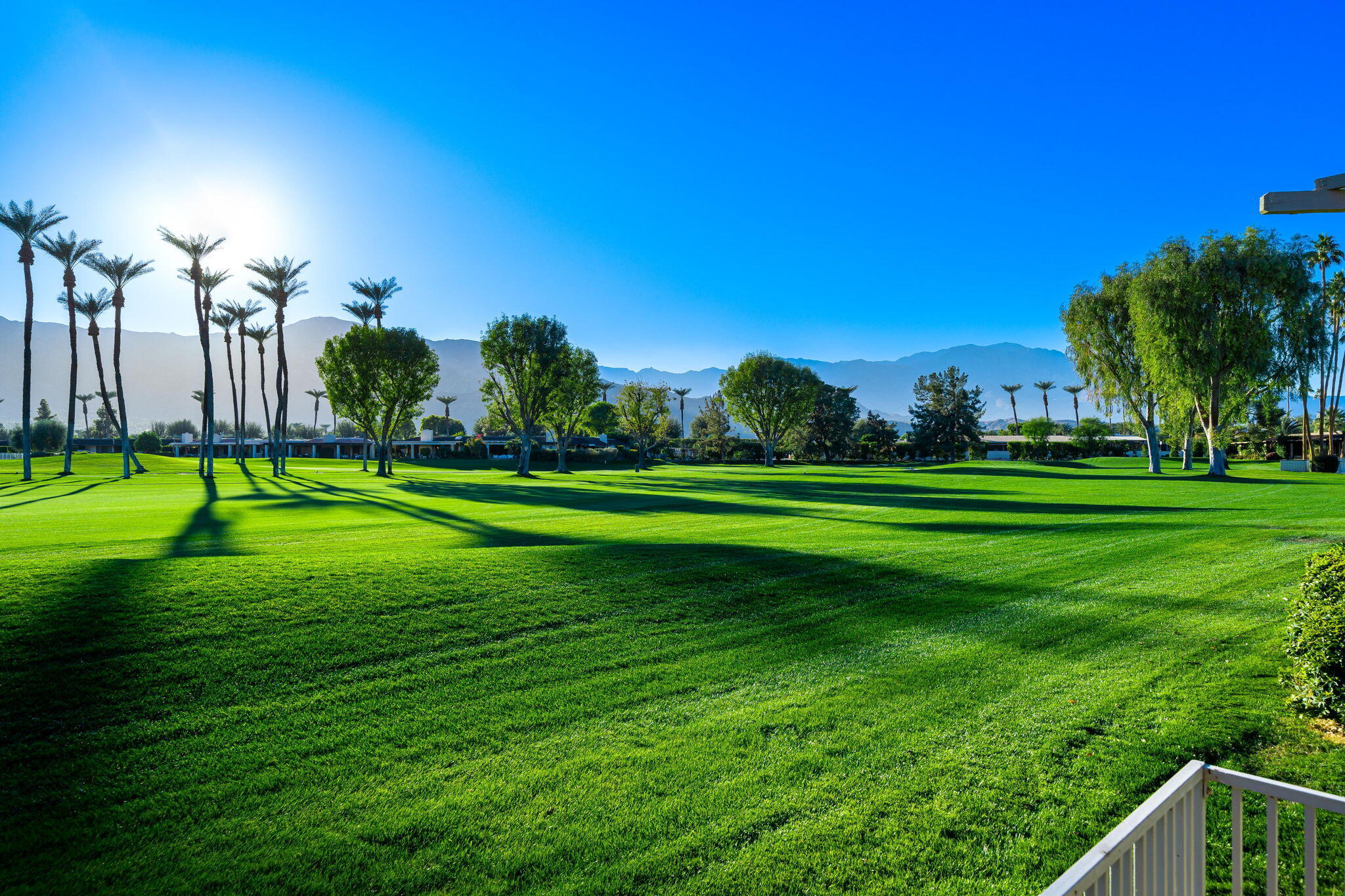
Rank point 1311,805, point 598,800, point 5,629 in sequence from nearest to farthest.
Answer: point 1311,805
point 598,800
point 5,629

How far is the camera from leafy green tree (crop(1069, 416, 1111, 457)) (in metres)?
74.6

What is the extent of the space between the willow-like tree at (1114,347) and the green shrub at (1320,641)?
43.4m

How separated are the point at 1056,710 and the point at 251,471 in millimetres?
62479

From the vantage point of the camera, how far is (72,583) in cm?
822

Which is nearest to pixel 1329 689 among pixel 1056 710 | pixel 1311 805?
pixel 1056 710

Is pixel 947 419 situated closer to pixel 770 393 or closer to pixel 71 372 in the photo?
pixel 770 393

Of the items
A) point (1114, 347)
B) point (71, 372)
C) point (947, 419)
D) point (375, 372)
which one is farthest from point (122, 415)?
point (947, 419)

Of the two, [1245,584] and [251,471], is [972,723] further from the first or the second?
[251,471]

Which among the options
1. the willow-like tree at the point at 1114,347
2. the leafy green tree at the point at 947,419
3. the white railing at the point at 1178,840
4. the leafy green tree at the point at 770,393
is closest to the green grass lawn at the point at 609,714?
the white railing at the point at 1178,840

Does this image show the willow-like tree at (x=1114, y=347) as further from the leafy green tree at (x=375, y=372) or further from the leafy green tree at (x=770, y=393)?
the leafy green tree at (x=375, y=372)

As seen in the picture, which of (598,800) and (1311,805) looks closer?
(1311,805)

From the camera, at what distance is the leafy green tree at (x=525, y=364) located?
166 feet

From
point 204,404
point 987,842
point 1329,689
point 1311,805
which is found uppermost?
point 204,404

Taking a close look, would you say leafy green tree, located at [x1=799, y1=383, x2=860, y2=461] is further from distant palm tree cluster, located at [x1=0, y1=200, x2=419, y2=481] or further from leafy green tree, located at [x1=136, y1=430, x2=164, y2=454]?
leafy green tree, located at [x1=136, y1=430, x2=164, y2=454]
